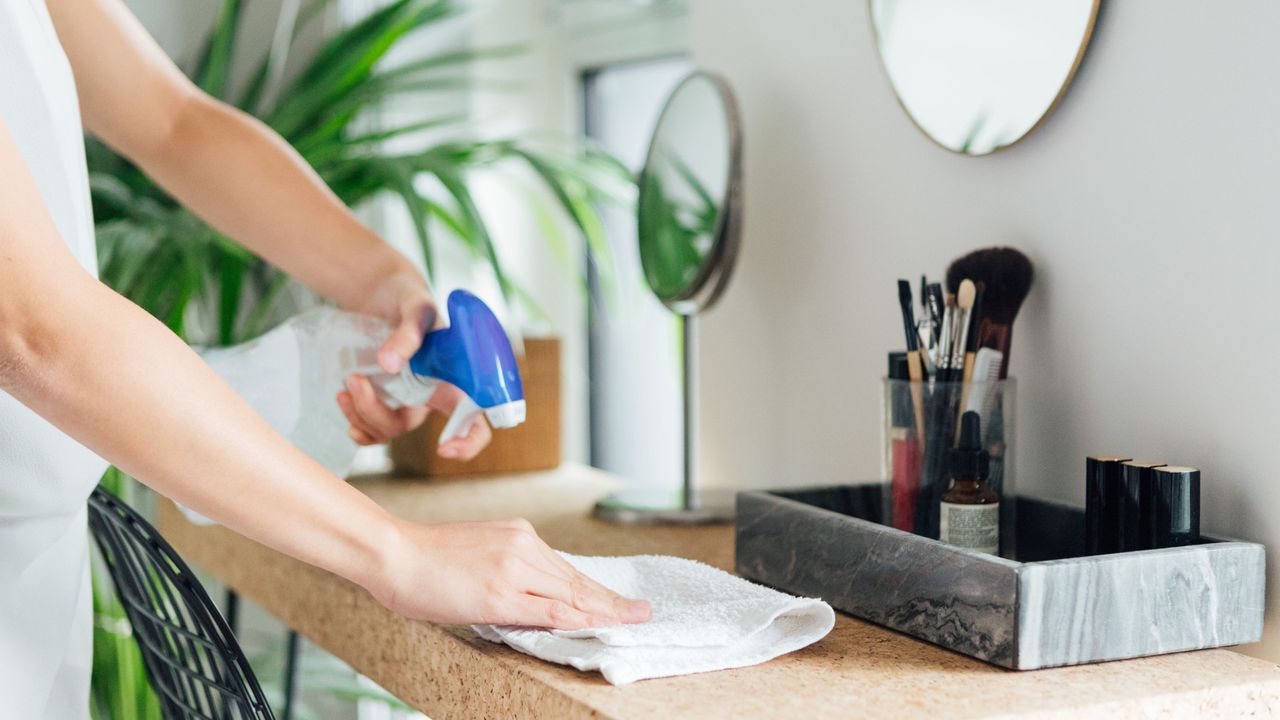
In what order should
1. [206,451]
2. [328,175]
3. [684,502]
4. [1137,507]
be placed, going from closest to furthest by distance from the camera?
1. [206,451]
2. [1137,507]
3. [684,502]
4. [328,175]

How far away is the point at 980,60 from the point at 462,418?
1.56 ft

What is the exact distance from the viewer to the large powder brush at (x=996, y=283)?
82 centimetres

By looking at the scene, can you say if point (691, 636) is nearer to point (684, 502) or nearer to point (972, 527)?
point (972, 527)

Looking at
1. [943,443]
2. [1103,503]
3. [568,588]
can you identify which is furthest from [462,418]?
[1103,503]

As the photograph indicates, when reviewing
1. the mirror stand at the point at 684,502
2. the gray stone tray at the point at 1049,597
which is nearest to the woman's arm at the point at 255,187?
the mirror stand at the point at 684,502

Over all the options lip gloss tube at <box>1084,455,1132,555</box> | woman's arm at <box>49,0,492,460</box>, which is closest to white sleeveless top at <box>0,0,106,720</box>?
woman's arm at <box>49,0,492,460</box>

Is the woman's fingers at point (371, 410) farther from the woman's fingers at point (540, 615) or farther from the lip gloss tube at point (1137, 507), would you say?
the lip gloss tube at point (1137, 507)

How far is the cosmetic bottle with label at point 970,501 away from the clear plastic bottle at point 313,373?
416 millimetres

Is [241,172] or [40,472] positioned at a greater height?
[241,172]

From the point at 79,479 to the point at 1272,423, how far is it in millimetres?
720

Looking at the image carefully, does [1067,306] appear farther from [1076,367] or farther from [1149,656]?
[1149,656]

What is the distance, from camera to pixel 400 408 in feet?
3.17

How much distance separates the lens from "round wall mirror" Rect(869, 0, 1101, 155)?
2.67 ft

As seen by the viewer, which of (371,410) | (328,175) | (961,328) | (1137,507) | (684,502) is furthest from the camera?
(328,175)
